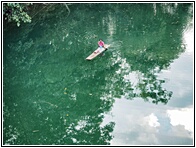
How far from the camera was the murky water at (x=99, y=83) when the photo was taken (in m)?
8.88

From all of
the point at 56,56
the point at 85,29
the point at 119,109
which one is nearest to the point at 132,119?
the point at 119,109

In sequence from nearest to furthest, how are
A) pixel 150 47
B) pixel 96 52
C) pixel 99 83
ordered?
pixel 99 83
pixel 96 52
pixel 150 47

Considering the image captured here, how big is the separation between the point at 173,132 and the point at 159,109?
1.06 meters

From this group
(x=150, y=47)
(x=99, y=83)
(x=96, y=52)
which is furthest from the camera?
(x=150, y=47)

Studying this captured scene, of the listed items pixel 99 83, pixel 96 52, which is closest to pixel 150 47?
pixel 96 52

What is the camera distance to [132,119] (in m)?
9.42

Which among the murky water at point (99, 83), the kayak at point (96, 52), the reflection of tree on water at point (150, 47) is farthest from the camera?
the kayak at point (96, 52)

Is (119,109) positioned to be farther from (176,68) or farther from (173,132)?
(176,68)

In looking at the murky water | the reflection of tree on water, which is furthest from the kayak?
the reflection of tree on water

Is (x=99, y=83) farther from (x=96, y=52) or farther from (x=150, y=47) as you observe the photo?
(x=150, y=47)

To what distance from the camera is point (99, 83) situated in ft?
36.5

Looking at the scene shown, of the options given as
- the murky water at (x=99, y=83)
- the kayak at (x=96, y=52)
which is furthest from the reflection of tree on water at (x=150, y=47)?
the kayak at (x=96, y=52)

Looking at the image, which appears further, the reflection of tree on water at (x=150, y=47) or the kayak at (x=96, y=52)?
the kayak at (x=96, y=52)

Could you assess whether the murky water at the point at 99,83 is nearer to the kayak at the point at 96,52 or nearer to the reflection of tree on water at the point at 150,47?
the reflection of tree on water at the point at 150,47
